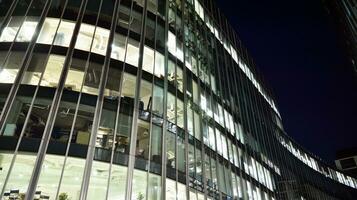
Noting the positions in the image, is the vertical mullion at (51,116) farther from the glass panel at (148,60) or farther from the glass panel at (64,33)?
the glass panel at (148,60)

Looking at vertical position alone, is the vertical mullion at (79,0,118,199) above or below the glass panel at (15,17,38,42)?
below

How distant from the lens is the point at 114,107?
16047mm

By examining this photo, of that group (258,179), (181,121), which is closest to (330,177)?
(258,179)

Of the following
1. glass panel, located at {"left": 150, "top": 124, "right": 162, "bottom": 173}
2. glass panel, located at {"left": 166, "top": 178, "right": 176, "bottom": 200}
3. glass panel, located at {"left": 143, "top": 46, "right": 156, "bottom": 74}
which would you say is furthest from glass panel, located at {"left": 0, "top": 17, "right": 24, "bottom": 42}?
glass panel, located at {"left": 166, "top": 178, "right": 176, "bottom": 200}

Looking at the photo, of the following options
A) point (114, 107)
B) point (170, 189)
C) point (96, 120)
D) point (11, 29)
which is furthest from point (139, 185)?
point (11, 29)

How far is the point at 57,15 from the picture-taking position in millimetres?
17781

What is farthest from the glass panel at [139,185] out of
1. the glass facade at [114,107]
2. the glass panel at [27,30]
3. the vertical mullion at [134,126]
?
the glass panel at [27,30]

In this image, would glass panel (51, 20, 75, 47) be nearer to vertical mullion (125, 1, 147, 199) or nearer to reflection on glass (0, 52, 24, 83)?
reflection on glass (0, 52, 24, 83)

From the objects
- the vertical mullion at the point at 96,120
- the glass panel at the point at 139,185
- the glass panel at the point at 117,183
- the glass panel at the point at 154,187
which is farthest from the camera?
the glass panel at the point at 154,187

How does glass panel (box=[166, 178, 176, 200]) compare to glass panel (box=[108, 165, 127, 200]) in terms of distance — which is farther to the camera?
glass panel (box=[166, 178, 176, 200])

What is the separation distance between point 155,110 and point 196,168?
501 cm

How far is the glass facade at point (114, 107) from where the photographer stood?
43.3 ft

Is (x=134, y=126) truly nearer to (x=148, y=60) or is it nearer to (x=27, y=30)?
(x=148, y=60)

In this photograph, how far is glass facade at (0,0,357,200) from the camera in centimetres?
1320
